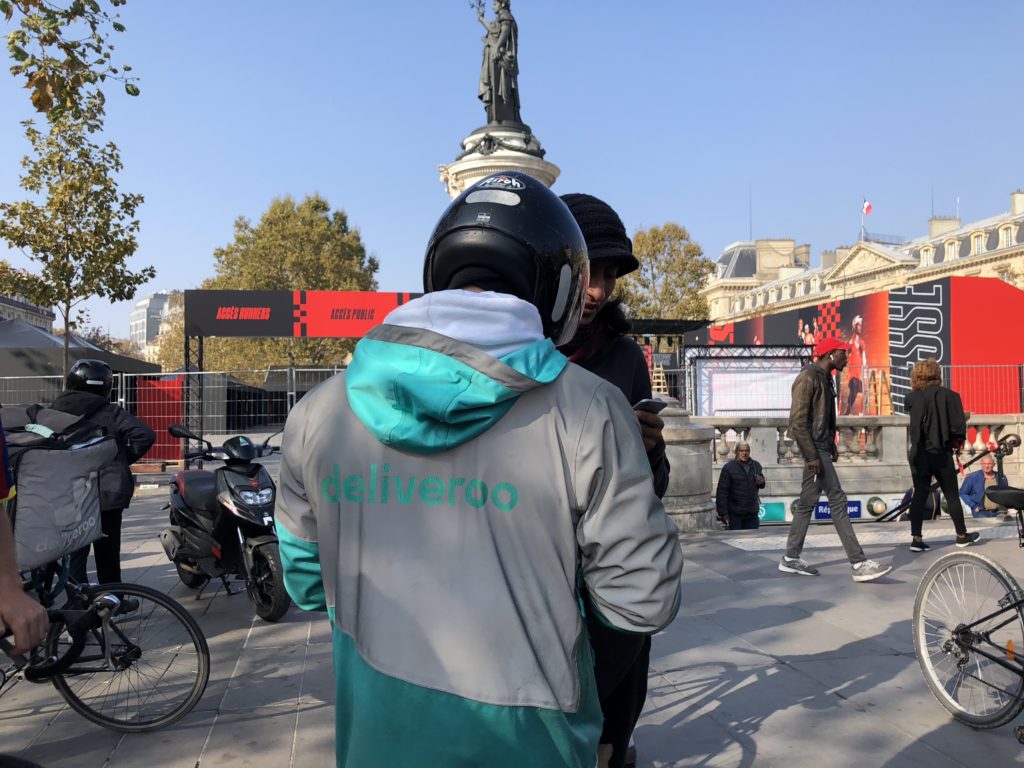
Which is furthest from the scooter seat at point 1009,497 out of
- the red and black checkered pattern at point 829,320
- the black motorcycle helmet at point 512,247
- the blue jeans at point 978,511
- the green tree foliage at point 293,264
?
the green tree foliage at point 293,264

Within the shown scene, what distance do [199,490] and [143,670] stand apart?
223cm

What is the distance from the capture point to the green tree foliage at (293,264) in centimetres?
4644

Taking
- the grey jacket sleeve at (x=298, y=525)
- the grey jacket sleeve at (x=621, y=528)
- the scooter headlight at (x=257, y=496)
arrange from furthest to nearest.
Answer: the scooter headlight at (x=257, y=496)
the grey jacket sleeve at (x=298, y=525)
the grey jacket sleeve at (x=621, y=528)

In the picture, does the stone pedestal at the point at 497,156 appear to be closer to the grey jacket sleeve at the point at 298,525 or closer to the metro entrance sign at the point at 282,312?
the metro entrance sign at the point at 282,312

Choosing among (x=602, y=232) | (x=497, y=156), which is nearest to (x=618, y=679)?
(x=602, y=232)

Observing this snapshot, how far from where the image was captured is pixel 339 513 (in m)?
1.41

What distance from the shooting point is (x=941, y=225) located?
66625 millimetres

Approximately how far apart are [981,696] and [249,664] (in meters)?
3.65

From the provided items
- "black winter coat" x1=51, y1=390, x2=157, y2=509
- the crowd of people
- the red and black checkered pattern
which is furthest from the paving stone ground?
the red and black checkered pattern

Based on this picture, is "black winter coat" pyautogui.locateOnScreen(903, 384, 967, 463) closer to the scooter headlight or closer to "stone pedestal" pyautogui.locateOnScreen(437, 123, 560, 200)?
the scooter headlight

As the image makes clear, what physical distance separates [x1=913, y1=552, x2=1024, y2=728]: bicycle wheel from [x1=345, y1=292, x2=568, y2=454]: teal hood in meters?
3.03

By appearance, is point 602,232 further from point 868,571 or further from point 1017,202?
point 1017,202

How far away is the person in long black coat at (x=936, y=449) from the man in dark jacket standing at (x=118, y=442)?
6.48m

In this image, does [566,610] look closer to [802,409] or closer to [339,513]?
[339,513]
